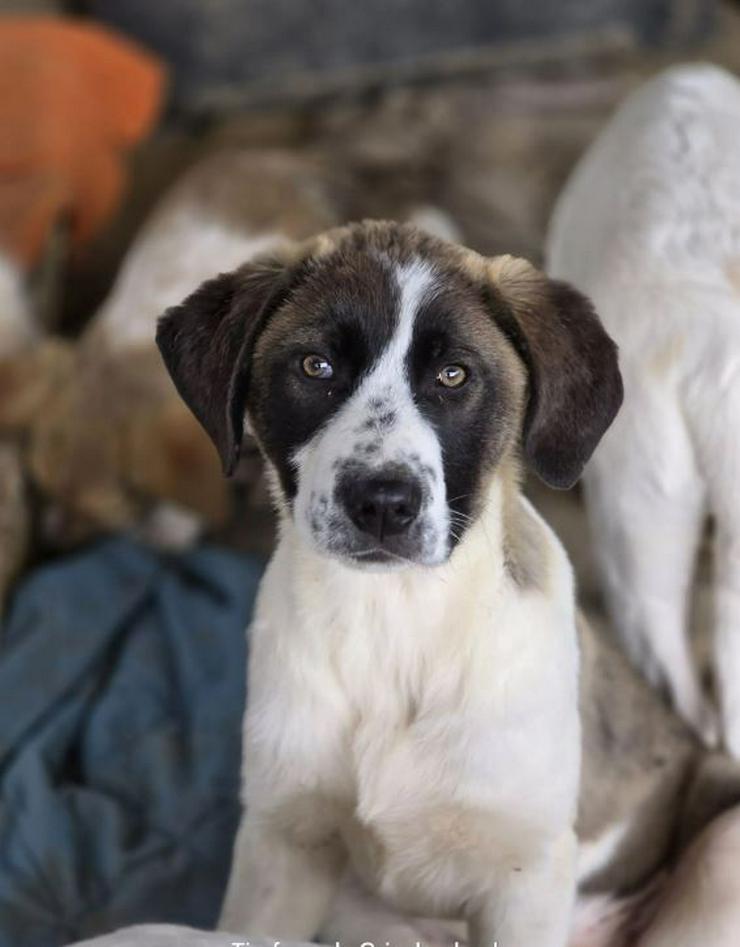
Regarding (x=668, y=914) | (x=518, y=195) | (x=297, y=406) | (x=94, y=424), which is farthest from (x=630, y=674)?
(x=518, y=195)

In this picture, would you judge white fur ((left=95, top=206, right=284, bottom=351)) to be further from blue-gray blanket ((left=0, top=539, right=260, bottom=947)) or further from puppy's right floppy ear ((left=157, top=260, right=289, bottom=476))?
puppy's right floppy ear ((left=157, top=260, right=289, bottom=476))

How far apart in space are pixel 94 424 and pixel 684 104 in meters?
1.47

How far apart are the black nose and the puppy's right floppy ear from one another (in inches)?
9.4

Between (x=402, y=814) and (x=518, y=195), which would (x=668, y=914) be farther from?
(x=518, y=195)

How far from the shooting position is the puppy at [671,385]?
1936mm

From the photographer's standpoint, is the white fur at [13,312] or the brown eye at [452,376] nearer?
the brown eye at [452,376]

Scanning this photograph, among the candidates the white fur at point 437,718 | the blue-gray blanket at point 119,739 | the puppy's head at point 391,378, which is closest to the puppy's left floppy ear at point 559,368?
the puppy's head at point 391,378

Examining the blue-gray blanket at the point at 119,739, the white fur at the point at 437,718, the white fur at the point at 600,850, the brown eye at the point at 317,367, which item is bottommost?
the blue-gray blanket at the point at 119,739

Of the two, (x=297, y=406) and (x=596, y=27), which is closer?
(x=297, y=406)

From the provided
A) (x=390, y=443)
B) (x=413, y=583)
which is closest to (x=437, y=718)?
(x=413, y=583)

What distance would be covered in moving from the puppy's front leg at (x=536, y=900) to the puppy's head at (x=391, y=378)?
46 cm

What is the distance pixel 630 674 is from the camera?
206 centimetres

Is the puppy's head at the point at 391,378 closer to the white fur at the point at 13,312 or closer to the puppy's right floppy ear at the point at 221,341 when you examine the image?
the puppy's right floppy ear at the point at 221,341

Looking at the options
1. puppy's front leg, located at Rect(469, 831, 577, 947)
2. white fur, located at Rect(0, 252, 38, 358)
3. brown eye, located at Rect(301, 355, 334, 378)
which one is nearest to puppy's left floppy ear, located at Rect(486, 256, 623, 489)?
brown eye, located at Rect(301, 355, 334, 378)
